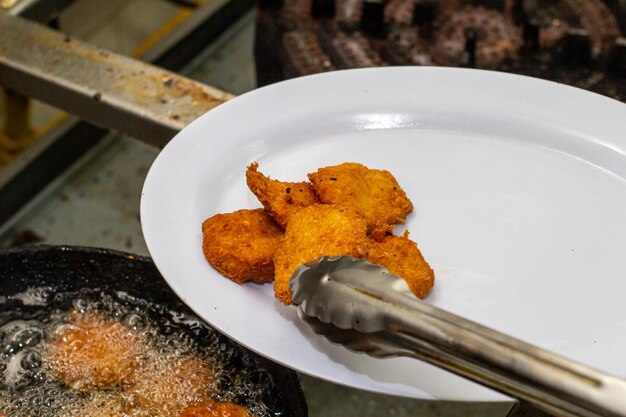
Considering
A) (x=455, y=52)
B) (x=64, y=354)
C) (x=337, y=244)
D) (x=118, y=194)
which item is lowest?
(x=118, y=194)

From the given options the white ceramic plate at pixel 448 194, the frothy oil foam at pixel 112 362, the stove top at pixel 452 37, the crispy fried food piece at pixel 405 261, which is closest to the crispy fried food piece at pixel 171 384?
the frothy oil foam at pixel 112 362

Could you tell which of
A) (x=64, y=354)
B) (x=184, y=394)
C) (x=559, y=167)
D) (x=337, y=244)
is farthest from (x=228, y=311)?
(x=559, y=167)

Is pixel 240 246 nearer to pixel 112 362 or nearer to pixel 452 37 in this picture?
pixel 112 362

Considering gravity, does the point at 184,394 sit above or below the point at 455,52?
below

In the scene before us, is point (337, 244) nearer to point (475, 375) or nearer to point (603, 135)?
point (475, 375)

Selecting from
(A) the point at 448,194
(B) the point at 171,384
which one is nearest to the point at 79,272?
(B) the point at 171,384

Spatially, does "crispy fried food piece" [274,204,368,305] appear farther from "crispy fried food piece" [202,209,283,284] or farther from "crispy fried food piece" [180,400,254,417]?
"crispy fried food piece" [180,400,254,417]
